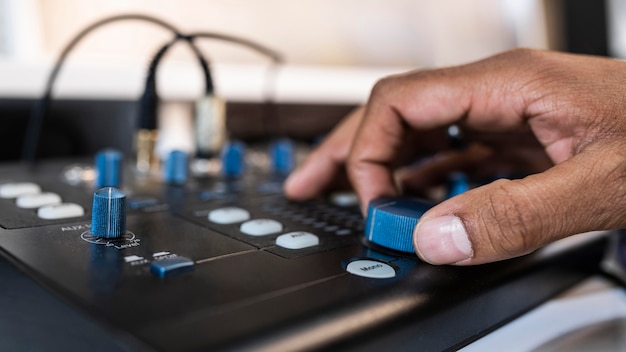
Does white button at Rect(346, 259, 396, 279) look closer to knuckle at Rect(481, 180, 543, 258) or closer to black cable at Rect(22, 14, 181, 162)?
knuckle at Rect(481, 180, 543, 258)

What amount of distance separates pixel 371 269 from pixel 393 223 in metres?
0.06

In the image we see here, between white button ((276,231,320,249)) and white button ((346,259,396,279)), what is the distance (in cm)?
4

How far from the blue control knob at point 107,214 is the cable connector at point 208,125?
0.33 meters

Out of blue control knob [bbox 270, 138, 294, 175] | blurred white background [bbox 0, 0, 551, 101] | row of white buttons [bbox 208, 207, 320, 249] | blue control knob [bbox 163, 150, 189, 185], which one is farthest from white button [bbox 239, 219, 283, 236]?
blurred white background [bbox 0, 0, 551, 101]

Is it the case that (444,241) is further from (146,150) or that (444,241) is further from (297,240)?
(146,150)

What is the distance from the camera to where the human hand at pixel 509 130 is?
13.8 inches

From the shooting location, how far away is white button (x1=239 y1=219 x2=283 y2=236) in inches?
15.5

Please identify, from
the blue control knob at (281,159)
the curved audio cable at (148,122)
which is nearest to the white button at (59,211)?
the curved audio cable at (148,122)

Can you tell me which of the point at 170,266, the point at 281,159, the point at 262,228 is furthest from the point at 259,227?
the point at 281,159

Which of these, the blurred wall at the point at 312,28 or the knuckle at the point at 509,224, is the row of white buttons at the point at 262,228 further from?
the blurred wall at the point at 312,28

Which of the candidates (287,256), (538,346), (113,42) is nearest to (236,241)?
(287,256)

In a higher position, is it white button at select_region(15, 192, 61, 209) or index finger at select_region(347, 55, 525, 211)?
index finger at select_region(347, 55, 525, 211)

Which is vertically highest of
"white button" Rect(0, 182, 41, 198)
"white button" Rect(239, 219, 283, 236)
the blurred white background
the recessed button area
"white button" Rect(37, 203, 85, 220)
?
the blurred white background

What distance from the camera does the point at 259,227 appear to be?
0.40 meters
